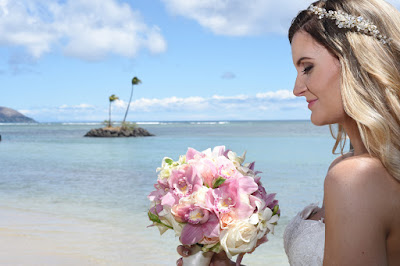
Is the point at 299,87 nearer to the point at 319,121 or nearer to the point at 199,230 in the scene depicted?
the point at 319,121

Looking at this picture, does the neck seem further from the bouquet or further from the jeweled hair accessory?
the bouquet

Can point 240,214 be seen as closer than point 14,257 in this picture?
Yes

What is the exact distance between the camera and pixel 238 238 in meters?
1.84

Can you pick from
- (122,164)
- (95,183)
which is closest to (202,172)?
(95,183)

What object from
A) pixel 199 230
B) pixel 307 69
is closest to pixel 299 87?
pixel 307 69

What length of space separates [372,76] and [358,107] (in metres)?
0.14

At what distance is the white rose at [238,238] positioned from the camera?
185cm

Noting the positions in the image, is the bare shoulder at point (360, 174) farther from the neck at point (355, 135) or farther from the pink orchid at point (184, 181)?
the pink orchid at point (184, 181)

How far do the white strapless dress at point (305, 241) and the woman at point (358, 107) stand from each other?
0.47 m

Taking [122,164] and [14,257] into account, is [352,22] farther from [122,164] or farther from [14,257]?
[122,164]

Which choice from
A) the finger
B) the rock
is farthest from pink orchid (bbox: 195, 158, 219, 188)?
the rock

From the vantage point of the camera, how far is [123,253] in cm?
616

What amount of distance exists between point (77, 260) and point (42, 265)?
0.46m

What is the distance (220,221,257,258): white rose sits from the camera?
1854 millimetres
